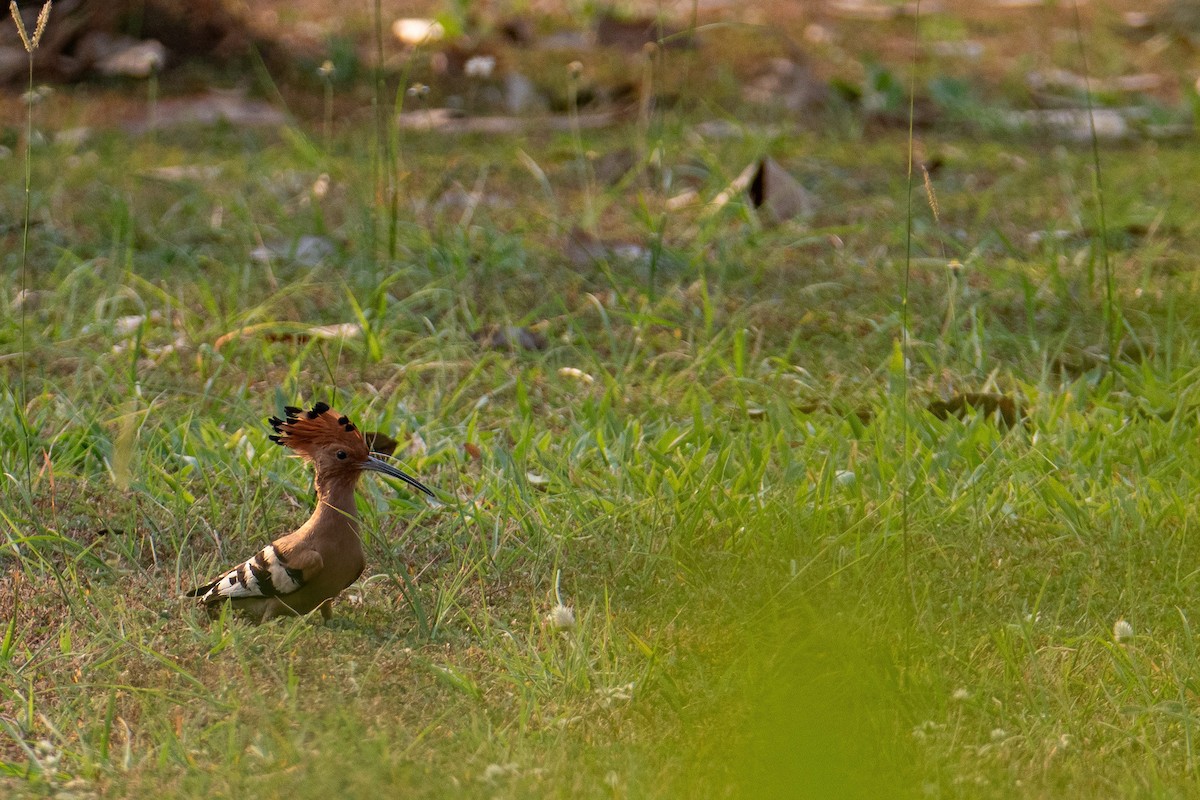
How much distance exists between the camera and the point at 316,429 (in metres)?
2.22

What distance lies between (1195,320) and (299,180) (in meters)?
2.69

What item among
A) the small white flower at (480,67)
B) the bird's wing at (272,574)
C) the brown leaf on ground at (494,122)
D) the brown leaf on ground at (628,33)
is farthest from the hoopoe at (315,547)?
the brown leaf on ground at (628,33)

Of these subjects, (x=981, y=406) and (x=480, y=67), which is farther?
(x=480, y=67)

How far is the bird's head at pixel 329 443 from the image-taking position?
7.26 feet

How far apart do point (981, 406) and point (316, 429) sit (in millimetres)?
1544

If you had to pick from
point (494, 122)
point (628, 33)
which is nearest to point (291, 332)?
point (494, 122)

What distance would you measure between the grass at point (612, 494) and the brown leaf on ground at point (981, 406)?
2.4 inches

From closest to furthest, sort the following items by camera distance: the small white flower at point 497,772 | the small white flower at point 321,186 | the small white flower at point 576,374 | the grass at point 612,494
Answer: the small white flower at point 497,772, the grass at point 612,494, the small white flower at point 576,374, the small white flower at point 321,186

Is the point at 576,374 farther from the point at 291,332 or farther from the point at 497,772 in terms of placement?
the point at 497,772

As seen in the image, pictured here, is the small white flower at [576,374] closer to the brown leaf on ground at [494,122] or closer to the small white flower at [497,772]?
the small white flower at [497,772]

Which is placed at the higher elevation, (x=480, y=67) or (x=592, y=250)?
(x=480, y=67)

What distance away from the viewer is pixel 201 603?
2.28 meters

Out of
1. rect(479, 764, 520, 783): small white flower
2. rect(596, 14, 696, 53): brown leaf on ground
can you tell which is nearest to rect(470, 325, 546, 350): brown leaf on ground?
rect(479, 764, 520, 783): small white flower

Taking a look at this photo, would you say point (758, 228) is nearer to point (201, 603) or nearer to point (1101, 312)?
point (1101, 312)
